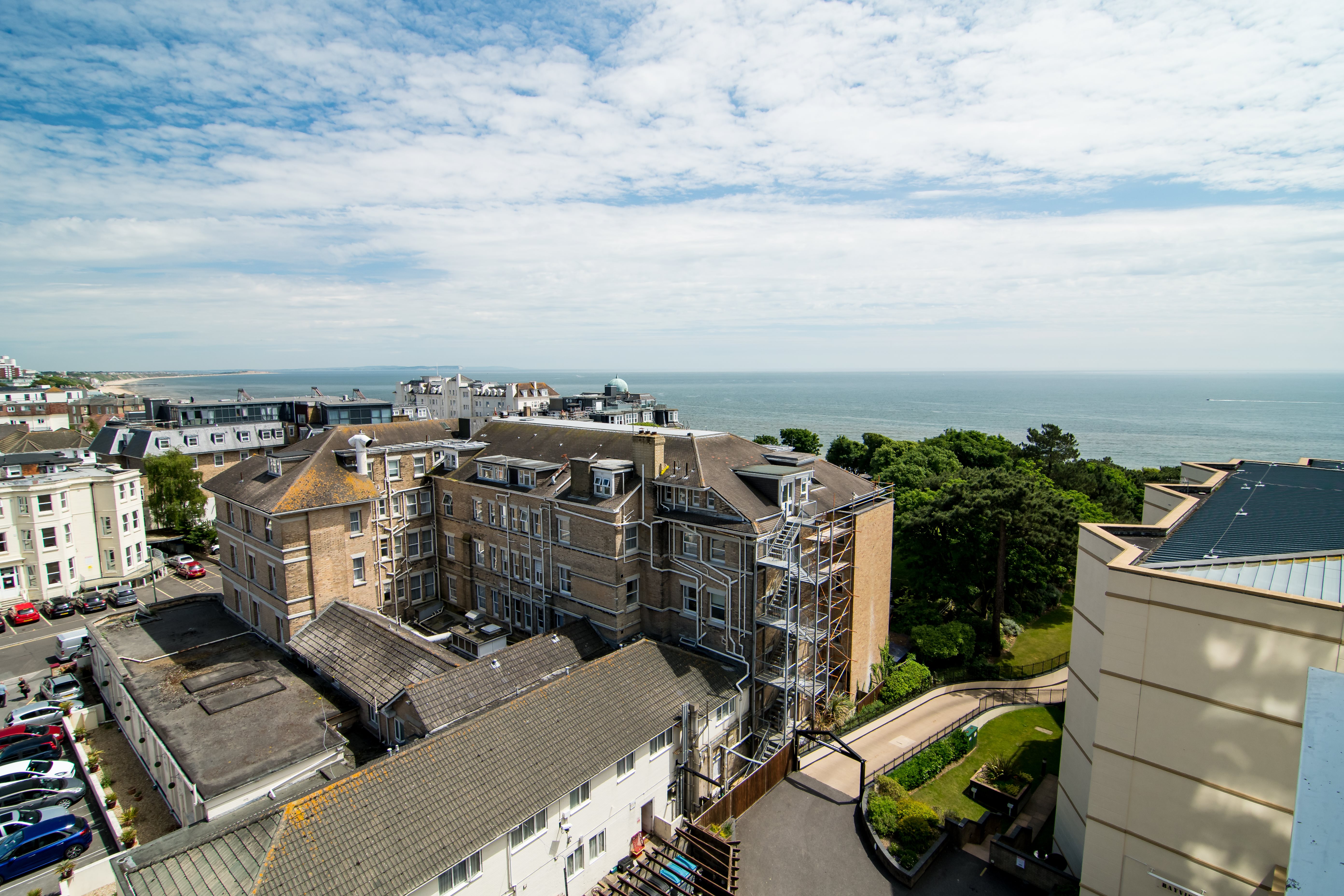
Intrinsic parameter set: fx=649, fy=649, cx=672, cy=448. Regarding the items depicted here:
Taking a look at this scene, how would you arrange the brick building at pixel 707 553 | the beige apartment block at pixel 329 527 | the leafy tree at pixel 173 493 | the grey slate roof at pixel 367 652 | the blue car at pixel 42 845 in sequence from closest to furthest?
1. the blue car at pixel 42 845
2. the grey slate roof at pixel 367 652
3. the brick building at pixel 707 553
4. the beige apartment block at pixel 329 527
5. the leafy tree at pixel 173 493

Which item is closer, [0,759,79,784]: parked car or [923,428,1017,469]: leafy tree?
[0,759,79,784]: parked car

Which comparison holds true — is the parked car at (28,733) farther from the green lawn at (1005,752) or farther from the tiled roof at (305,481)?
the green lawn at (1005,752)

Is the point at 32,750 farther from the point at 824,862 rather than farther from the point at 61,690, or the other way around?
the point at 824,862

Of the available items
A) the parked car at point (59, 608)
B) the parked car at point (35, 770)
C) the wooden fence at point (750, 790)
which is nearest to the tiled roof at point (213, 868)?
the parked car at point (35, 770)

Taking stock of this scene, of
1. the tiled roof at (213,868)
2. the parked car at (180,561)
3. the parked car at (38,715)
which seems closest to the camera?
the tiled roof at (213,868)

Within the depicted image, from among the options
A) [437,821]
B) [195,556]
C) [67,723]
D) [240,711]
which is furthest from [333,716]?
[195,556]

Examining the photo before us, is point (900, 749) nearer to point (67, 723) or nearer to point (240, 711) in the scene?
point (240, 711)

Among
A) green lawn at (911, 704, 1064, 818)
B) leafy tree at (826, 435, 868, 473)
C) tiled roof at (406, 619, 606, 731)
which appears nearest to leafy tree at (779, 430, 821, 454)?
leafy tree at (826, 435, 868, 473)

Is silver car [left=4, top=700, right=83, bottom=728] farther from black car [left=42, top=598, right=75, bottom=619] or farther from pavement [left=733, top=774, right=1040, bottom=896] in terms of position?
pavement [left=733, top=774, right=1040, bottom=896]
